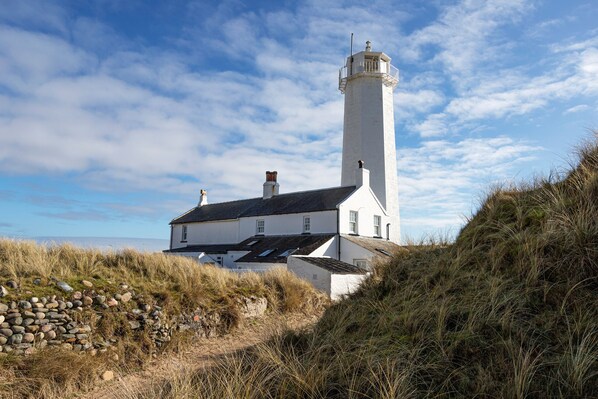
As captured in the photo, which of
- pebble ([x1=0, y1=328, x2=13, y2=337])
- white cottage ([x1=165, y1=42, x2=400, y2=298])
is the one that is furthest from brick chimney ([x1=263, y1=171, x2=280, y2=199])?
pebble ([x1=0, y1=328, x2=13, y2=337])

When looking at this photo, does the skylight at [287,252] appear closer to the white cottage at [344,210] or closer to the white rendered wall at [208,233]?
the white cottage at [344,210]

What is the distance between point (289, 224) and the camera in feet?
93.4

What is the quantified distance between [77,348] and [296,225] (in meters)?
20.1

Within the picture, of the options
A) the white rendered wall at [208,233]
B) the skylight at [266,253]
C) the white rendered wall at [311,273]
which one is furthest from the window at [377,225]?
the white rendered wall at [311,273]

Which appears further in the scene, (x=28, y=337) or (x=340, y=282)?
(x=340, y=282)

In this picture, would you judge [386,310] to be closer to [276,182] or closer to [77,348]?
[77,348]

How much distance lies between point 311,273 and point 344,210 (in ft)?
27.0

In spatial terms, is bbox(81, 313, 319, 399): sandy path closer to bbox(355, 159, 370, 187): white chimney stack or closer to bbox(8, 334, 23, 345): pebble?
bbox(8, 334, 23, 345): pebble

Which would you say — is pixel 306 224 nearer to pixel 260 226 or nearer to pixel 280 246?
pixel 280 246

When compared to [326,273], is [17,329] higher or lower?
lower

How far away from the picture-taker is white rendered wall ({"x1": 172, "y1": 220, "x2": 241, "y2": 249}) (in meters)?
32.6

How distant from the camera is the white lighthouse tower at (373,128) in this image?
30.0 metres

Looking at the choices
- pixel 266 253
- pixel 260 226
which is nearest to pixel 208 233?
pixel 260 226

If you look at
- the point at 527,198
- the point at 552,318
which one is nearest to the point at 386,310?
the point at 552,318
